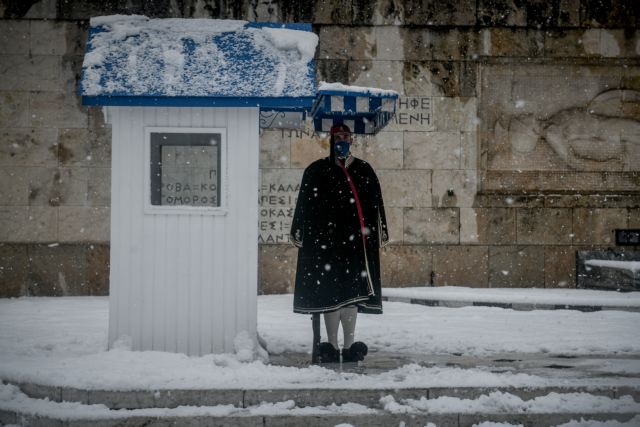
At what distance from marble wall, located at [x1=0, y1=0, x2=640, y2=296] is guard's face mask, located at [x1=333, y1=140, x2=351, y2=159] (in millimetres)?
5377

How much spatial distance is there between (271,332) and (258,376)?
240cm

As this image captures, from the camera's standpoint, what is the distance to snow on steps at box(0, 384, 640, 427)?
5086 mm

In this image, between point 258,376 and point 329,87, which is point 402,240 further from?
point 258,376

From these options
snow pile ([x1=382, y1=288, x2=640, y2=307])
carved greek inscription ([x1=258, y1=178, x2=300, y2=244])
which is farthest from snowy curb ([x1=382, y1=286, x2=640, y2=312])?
carved greek inscription ([x1=258, y1=178, x2=300, y2=244])

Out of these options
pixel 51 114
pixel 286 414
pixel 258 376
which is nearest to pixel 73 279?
pixel 51 114

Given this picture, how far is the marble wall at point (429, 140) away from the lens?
467 inches

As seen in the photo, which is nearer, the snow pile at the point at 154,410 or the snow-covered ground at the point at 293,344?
the snow pile at the point at 154,410

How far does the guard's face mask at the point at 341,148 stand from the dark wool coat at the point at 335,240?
100 millimetres

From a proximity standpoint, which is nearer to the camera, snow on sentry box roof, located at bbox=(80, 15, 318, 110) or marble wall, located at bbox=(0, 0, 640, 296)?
snow on sentry box roof, located at bbox=(80, 15, 318, 110)

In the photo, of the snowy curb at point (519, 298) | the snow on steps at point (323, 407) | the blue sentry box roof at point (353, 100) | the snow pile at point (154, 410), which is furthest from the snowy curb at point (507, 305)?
the snow pile at point (154, 410)

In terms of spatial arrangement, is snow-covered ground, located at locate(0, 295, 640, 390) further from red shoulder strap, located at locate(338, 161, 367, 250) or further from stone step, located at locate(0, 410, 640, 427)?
red shoulder strap, located at locate(338, 161, 367, 250)

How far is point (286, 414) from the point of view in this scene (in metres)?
5.13

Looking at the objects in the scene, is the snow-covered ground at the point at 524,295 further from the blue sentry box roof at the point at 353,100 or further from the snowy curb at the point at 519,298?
the blue sentry box roof at the point at 353,100

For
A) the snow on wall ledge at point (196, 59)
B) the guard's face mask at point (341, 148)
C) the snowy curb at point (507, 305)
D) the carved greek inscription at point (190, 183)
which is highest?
the snow on wall ledge at point (196, 59)
